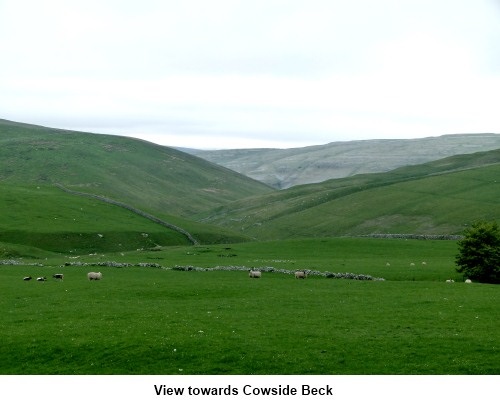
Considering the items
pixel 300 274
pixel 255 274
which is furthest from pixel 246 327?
pixel 300 274

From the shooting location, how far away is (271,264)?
6975 cm

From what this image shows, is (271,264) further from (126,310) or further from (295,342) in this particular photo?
(295,342)

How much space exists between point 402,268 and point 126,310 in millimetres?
37073

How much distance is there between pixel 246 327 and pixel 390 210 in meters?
124

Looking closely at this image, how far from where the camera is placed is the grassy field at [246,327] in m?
26.8

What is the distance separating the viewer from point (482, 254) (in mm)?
56250

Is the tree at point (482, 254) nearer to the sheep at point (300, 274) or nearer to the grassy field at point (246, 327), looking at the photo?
the grassy field at point (246, 327)

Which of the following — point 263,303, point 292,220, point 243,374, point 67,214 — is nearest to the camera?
point 243,374

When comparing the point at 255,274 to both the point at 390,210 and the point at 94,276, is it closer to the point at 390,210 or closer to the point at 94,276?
the point at 94,276

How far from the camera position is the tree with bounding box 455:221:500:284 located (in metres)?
55.8

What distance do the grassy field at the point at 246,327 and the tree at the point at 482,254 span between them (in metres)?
9.04

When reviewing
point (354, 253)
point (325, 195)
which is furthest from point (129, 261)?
point (325, 195)

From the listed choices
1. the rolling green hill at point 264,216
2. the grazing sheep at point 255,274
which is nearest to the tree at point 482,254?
the grazing sheep at point 255,274

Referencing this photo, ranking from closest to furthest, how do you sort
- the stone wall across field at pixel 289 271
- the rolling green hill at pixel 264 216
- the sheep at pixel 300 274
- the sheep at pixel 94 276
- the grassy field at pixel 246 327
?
the grassy field at pixel 246 327 → the sheep at pixel 94 276 → the stone wall across field at pixel 289 271 → the sheep at pixel 300 274 → the rolling green hill at pixel 264 216
